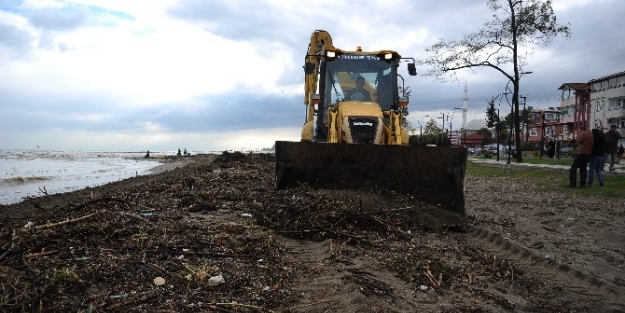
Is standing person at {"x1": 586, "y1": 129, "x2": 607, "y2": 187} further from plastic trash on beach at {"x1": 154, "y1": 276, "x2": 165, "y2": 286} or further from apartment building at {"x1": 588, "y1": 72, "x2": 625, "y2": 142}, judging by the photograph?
apartment building at {"x1": 588, "y1": 72, "x2": 625, "y2": 142}

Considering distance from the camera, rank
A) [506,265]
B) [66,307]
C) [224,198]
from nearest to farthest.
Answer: [66,307]
[506,265]
[224,198]

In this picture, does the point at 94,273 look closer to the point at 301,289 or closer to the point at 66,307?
the point at 66,307

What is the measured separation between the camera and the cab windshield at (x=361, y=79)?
35.0ft

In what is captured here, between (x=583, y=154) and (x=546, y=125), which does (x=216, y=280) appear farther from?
(x=546, y=125)

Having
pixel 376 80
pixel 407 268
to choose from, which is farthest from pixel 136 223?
pixel 376 80

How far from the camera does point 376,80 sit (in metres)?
10.9

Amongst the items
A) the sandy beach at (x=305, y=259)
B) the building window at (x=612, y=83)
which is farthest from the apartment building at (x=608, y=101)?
the sandy beach at (x=305, y=259)

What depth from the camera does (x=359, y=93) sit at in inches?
424

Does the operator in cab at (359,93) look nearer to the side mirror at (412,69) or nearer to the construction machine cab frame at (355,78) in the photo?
the construction machine cab frame at (355,78)

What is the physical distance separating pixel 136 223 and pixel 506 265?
4.20 m

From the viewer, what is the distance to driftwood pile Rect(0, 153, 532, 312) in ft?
12.0

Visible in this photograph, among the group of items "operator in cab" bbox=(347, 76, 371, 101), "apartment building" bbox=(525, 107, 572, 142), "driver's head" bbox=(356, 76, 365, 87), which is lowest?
"operator in cab" bbox=(347, 76, 371, 101)

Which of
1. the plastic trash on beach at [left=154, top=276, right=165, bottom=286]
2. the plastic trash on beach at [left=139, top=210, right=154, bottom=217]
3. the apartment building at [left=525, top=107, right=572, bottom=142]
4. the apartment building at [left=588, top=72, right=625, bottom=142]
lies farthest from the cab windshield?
the apartment building at [left=525, top=107, right=572, bottom=142]

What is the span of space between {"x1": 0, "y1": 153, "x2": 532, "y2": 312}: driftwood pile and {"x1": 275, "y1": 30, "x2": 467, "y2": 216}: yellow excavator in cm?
46
